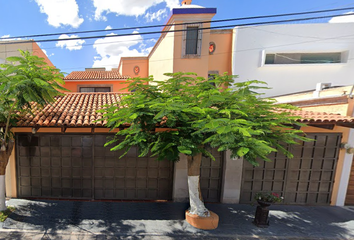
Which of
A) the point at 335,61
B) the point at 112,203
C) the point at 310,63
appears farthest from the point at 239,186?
the point at 335,61

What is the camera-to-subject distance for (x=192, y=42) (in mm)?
10312

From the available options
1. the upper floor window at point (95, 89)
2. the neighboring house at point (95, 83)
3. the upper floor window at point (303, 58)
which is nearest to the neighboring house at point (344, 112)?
the upper floor window at point (303, 58)

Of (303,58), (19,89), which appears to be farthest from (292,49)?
(19,89)

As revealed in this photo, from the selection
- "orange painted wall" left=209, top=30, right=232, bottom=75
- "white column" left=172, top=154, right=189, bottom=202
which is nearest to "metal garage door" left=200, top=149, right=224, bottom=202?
"white column" left=172, top=154, right=189, bottom=202

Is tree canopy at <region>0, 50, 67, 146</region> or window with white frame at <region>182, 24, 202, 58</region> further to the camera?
window with white frame at <region>182, 24, 202, 58</region>

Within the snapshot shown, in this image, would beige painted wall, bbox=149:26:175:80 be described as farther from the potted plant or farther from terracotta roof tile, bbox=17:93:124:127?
the potted plant

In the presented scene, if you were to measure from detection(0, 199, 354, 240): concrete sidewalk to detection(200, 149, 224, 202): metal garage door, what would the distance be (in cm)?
44

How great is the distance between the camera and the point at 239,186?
6477mm

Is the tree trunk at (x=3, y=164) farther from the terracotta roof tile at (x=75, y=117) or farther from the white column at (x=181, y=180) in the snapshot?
the white column at (x=181, y=180)

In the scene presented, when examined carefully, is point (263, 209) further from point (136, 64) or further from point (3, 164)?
point (136, 64)

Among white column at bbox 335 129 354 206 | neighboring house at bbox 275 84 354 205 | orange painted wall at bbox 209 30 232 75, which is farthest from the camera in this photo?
orange painted wall at bbox 209 30 232 75

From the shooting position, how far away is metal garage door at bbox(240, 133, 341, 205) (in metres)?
6.46

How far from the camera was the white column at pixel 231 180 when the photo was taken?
252 inches

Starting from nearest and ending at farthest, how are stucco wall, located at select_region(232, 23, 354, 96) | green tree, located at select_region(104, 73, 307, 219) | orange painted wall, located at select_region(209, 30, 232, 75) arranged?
green tree, located at select_region(104, 73, 307, 219) < stucco wall, located at select_region(232, 23, 354, 96) < orange painted wall, located at select_region(209, 30, 232, 75)
